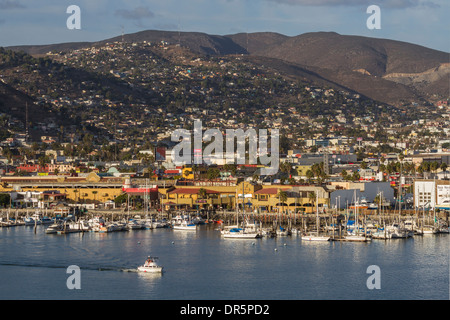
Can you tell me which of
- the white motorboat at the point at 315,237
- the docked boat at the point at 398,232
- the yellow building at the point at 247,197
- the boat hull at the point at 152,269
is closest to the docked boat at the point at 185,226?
the yellow building at the point at 247,197

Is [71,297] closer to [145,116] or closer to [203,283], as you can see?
[203,283]

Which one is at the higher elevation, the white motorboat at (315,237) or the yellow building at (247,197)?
the yellow building at (247,197)

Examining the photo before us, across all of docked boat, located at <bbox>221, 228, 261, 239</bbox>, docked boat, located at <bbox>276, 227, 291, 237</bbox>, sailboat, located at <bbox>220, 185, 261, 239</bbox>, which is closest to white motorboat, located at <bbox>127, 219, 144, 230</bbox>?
sailboat, located at <bbox>220, 185, 261, 239</bbox>

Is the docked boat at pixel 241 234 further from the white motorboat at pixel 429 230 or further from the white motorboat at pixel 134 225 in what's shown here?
the white motorboat at pixel 429 230

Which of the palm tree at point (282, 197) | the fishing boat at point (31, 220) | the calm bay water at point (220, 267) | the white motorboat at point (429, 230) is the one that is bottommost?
the calm bay water at point (220, 267)

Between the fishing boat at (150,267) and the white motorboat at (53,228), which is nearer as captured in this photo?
the fishing boat at (150,267)

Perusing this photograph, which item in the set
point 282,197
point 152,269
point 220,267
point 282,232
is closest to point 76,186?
point 282,197

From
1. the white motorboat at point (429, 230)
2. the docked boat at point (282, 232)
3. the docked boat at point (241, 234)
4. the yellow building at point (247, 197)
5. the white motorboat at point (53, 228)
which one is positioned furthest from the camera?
the yellow building at point (247, 197)
